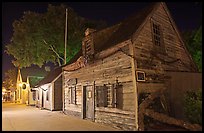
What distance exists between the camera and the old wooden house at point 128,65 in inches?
467

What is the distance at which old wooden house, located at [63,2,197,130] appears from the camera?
1185 centimetres

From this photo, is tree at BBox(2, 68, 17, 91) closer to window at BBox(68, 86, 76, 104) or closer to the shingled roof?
window at BBox(68, 86, 76, 104)

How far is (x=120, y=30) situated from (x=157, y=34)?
2210 millimetres

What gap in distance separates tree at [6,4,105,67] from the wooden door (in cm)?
1420

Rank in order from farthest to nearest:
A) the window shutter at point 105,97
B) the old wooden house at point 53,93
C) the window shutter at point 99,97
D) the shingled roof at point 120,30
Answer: the old wooden house at point 53,93 < the window shutter at point 99,97 < the window shutter at point 105,97 < the shingled roof at point 120,30

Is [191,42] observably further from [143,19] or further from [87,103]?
[87,103]

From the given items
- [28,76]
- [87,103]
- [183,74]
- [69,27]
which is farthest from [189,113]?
[28,76]

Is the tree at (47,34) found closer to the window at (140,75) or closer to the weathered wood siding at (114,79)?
the weathered wood siding at (114,79)

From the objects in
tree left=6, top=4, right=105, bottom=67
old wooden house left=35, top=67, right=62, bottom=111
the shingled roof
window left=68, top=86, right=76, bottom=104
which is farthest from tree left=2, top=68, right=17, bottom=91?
the shingled roof

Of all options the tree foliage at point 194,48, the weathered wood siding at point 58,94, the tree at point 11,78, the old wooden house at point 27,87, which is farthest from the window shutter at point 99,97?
the tree at point 11,78

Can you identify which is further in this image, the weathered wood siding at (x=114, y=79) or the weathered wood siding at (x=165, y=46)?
the weathered wood siding at (x=165, y=46)

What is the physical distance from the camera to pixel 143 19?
42.3 feet

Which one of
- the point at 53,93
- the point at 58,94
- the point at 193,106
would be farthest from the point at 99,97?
the point at 58,94

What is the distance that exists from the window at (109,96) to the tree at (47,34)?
52.5ft
